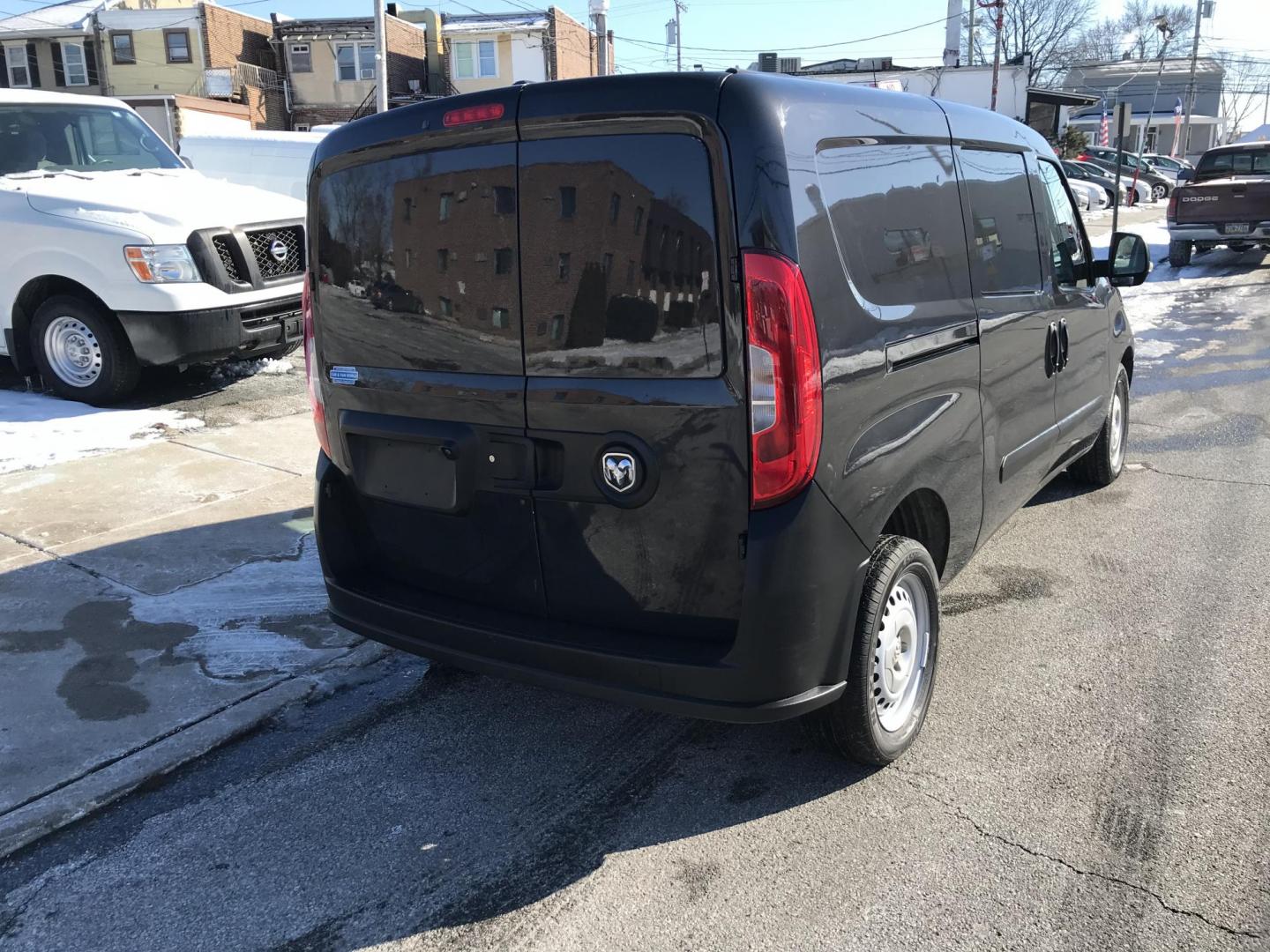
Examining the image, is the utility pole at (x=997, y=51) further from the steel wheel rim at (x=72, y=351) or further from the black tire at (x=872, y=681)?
the black tire at (x=872, y=681)

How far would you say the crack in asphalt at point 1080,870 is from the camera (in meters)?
2.62

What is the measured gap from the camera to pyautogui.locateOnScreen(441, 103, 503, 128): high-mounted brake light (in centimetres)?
295

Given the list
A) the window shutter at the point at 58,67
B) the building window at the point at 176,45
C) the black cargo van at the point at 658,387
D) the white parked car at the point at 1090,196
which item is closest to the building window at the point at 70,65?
the window shutter at the point at 58,67

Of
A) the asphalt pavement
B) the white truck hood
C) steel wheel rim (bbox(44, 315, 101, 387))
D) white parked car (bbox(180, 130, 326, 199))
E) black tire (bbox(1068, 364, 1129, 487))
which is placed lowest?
the asphalt pavement

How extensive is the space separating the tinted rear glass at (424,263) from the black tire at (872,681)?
1228mm

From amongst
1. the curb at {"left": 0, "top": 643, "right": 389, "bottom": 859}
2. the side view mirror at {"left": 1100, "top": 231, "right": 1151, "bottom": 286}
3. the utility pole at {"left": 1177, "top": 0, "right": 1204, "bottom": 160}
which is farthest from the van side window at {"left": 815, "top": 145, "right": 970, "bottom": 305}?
the utility pole at {"left": 1177, "top": 0, "right": 1204, "bottom": 160}

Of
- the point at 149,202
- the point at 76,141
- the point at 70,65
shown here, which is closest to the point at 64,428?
the point at 149,202

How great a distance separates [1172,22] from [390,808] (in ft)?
296

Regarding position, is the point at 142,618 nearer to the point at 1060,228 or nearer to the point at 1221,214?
the point at 1060,228

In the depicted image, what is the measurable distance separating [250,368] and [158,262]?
5.72 ft

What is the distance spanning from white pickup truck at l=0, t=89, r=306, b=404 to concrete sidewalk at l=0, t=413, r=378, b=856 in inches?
49.9

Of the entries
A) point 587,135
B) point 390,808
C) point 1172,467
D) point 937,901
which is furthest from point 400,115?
point 1172,467

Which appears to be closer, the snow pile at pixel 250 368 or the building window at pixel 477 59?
the snow pile at pixel 250 368

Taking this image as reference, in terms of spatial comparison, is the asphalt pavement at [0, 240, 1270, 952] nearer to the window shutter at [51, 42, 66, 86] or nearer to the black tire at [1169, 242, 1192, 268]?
the black tire at [1169, 242, 1192, 268]
